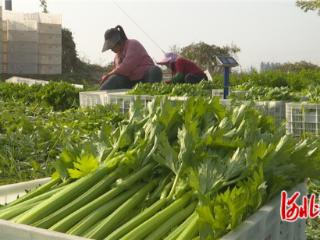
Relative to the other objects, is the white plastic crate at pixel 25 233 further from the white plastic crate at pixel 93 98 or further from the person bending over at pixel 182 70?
the person bending over at pixel 182 70

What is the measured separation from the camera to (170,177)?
1.64 meters

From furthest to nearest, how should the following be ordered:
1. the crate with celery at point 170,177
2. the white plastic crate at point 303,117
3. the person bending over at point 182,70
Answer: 1. the person bending over at point 182,70
2. the white plastic crate at point 303,117
3. the crate with celery at point 170,177

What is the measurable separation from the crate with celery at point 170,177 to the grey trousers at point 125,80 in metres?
5.98

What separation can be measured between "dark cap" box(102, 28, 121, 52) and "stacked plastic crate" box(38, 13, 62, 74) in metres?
14.1

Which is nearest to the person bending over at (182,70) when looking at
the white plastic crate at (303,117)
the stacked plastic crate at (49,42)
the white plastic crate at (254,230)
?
the white plastic crate at (303,117)

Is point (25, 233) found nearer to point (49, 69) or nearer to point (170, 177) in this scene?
point (170, 177)

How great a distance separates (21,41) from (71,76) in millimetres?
2834

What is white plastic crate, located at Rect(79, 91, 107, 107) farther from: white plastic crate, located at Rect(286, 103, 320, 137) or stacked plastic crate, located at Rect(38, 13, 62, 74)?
stacked plastic crate, located at Rect(38, 13, 62, 74)

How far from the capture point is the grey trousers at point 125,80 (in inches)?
311

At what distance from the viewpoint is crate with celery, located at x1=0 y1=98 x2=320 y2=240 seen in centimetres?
140

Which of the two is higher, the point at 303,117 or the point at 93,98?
the point at 93,98

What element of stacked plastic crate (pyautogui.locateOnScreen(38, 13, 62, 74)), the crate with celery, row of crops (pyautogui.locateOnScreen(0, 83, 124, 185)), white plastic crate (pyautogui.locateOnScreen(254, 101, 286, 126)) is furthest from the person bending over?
stacked plastic crate (pyautogui.locateOnScreen(38, 13, 62, 74))

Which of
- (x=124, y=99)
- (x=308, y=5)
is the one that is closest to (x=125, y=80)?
(x=124, y=99)

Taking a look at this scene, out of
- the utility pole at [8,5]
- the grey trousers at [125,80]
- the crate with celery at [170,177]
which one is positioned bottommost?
the crate with celery at [170,177]
